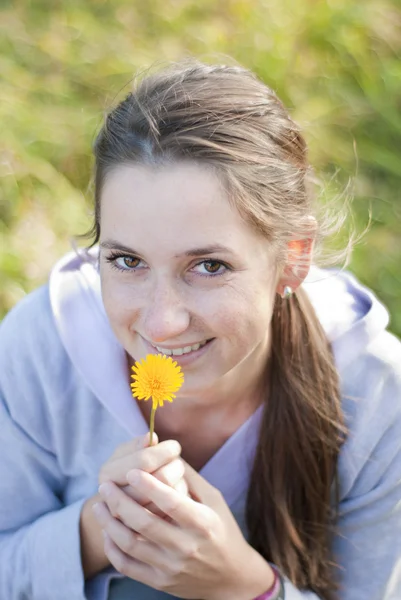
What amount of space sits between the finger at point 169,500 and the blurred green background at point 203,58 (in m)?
1.43

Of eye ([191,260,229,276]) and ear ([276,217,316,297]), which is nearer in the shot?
eye ([191,260,229,276])

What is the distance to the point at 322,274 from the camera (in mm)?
1785

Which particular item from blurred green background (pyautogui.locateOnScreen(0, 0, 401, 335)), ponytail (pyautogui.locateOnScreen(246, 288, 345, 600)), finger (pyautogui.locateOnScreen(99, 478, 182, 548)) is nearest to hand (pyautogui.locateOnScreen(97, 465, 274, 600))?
finger (pyautogui.locateOnScreen(99, 478, 182, 548))

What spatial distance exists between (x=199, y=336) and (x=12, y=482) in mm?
579

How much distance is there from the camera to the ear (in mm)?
1479

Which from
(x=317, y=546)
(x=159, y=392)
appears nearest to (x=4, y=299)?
(x=317, y=546)

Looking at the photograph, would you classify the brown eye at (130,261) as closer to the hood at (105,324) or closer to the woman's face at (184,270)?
the woman's face at (184,270)

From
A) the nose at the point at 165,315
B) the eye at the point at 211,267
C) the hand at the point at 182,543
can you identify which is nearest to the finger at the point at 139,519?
the hand at the point at 182,543

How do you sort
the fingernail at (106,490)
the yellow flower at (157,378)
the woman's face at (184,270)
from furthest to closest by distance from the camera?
the fingernail at (106,490), the woman's face at (184,270), the yellow flower at (157,378)

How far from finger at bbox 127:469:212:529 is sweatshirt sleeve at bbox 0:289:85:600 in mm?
297

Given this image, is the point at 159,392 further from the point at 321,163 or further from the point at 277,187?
the point at 321,163

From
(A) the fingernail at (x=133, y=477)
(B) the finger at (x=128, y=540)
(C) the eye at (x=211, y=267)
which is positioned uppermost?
(C) the eye at (x=211, y=267)

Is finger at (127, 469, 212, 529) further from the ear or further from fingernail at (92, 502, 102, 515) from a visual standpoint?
the ear

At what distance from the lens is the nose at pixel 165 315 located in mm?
1289
